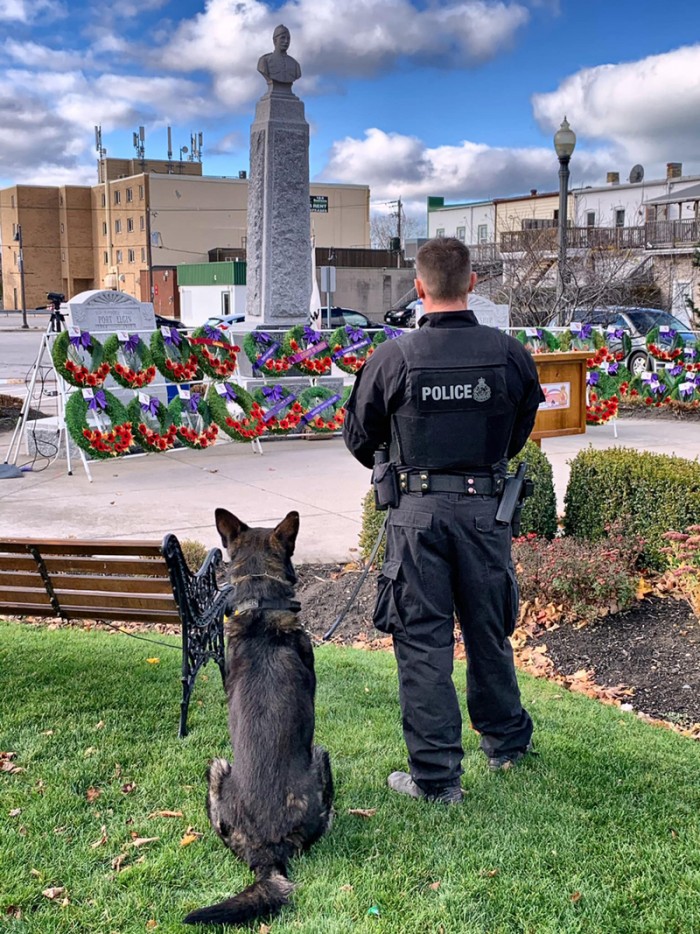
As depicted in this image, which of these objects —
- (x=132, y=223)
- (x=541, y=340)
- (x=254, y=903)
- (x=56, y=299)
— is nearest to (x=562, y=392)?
(x=56, y=299)

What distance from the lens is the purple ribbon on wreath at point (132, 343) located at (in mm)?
10836

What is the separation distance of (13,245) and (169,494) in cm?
8817

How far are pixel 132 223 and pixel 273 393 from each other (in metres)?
68.9

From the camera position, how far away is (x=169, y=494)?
935 cm

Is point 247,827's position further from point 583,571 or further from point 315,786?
point 583,571

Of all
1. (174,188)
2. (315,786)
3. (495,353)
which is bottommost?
(315,786)

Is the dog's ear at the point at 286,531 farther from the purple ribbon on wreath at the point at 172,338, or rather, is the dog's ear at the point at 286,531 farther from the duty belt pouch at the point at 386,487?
the purple ribbon on wreath at the point at 172,338

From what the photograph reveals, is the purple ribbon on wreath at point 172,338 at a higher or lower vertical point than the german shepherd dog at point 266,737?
higher

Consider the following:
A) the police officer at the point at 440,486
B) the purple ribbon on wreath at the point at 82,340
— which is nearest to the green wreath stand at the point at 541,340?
the purple ribbon on wreath at the point at 82,340

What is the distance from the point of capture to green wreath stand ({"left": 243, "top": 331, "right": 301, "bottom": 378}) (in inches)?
482

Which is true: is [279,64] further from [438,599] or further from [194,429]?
[438,599]

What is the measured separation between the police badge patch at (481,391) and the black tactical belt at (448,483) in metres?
0.28

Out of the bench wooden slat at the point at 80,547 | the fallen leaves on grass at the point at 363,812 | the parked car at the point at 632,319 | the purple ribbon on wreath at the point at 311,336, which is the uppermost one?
the parked car at the point at 632,319

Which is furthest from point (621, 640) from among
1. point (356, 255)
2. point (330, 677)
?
point (356, 255)
